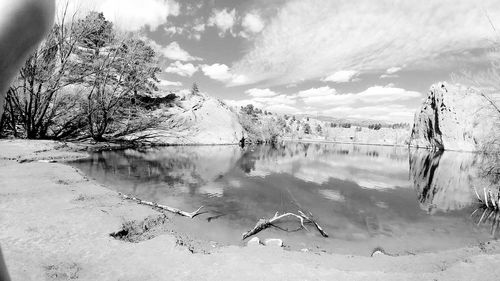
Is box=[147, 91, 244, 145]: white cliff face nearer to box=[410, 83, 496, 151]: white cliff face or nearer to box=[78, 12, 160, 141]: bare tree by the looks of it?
box=[78, 12, 160, 141]: bare tree

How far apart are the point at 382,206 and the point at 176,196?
1413 cm

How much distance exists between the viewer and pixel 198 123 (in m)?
66.9

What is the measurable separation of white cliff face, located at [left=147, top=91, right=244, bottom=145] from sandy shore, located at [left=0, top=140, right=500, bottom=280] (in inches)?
1758

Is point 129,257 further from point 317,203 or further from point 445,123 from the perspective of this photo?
point 445,123

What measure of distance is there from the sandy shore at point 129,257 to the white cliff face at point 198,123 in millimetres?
44662

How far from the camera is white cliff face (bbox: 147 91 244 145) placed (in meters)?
60.2

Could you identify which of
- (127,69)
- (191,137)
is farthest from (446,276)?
(191,137)

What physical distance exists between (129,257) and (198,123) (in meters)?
60.1

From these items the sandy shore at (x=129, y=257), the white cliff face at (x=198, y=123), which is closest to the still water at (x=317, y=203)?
the sandy shore at (x=129, y=257)

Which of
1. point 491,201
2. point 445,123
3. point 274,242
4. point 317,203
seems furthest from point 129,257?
point 445,123

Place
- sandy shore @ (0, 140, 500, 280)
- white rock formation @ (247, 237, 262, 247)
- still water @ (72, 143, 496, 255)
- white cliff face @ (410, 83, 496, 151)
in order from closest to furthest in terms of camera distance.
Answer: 1. sandy shore @ (0, 140, 500, 280)
2. white rock formation @ (247, 237, 262, 247)
3. still water @ (72, 143, 496, 255)
4. white cliff face @ (410, 83, 496, 151)

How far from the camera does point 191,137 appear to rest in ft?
205

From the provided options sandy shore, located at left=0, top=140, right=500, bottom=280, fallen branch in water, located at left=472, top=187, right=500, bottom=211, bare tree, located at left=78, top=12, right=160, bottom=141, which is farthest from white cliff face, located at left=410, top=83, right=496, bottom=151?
sandy shore, located at left=0, top=140, right=500, bottom=280

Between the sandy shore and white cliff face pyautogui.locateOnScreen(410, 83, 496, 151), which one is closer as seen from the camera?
the sandy shore
